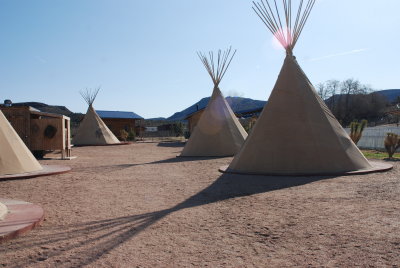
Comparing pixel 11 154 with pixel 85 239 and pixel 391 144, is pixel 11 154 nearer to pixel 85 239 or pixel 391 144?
pixel 85 239

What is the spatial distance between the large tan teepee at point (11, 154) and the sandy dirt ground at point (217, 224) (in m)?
1.32

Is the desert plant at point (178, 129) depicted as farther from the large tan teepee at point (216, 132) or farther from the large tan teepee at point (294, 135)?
the large tan teepee at point (294, 135)

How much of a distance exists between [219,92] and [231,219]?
10.1 meters

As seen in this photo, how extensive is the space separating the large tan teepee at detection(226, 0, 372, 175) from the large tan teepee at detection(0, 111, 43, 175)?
4.38 m

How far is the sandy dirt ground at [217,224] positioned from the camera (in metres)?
2.75

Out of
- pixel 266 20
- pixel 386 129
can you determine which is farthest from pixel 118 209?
pixel 386 129

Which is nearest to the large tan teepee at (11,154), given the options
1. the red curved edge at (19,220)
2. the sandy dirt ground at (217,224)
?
the sandy dirt ground at (217,224)

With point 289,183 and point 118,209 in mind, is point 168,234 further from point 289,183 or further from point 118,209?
point 289,183

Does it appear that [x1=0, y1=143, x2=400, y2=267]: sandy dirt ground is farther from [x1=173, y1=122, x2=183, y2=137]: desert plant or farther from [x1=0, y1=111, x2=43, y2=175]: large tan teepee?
[x1=173, y1=122, x2=183, y2=137]: desert plant

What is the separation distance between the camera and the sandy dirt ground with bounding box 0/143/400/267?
2.75 metres

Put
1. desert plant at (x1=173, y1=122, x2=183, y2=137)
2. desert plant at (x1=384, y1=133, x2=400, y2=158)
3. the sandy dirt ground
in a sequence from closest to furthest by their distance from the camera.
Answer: the sandy dirt ground < desert plant at (x1=384, y1=133, x2=400, y2=158) < desert plant at (x1=173, y1=122, x2=183, y2=137)

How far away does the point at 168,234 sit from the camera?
3.41 metres

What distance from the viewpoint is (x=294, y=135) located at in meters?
7.32

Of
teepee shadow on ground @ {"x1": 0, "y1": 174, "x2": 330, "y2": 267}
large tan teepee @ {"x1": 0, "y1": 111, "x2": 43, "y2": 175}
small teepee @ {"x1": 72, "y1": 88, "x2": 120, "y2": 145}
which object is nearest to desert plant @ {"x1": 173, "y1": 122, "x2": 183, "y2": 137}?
small teepee @ {"x1": 72, "y1": 88, "x2": 120, "y2": 145}
